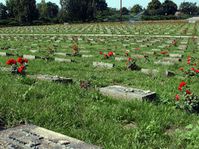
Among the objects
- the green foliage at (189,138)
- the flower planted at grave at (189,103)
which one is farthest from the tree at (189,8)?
the green foliage at (189,138)

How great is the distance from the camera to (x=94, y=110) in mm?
5273

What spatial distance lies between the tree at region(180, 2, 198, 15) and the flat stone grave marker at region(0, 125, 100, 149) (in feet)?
461

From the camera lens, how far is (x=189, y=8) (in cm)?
14325

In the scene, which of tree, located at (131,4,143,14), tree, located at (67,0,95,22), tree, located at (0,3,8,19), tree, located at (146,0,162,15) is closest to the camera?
tree, located at (0,3,8,19)

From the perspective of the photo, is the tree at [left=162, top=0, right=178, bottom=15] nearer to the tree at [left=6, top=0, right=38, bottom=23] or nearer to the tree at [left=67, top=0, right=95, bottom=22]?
the tree at [left=67, top=0, right=95, bottom=22]

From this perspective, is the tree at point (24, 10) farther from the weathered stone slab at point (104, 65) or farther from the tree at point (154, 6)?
the weathered stone slab at point (104, 65)

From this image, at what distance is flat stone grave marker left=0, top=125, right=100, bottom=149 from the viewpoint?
368cm

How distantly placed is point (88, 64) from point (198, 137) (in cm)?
700

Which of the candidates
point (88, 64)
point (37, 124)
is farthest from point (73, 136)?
point (88, 64)

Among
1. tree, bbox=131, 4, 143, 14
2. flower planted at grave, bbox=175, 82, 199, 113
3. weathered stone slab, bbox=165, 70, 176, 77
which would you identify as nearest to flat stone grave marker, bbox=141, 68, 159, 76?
weathered stone slab, bbox=165, 70, 176, 77

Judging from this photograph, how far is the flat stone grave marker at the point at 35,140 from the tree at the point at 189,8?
140464 mm

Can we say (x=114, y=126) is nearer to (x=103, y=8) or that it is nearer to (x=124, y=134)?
(x=124, y=134)

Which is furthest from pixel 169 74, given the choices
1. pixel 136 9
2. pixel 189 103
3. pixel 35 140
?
pixel 136 9

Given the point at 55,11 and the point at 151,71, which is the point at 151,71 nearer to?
the point at 151,71
